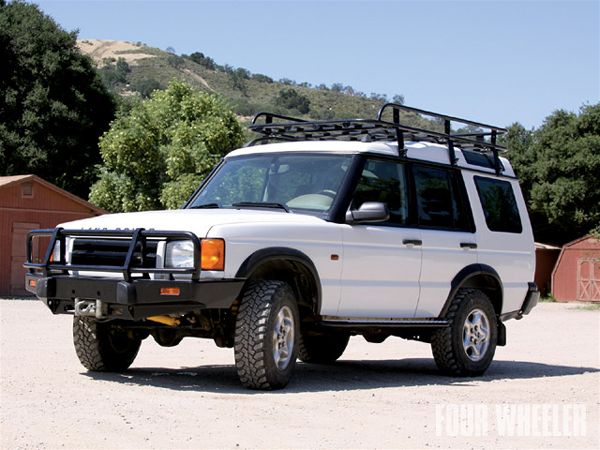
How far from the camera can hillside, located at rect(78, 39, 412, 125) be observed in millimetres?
118062

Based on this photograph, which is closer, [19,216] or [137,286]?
[137,286]

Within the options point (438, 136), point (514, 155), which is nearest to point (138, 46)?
point (514, 155)

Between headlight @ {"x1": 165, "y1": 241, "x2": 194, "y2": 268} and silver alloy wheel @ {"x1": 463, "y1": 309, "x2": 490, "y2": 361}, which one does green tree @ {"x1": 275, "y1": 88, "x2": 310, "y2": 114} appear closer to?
silver alloy wheel @ {"x1": 463, "y1": 309, "x2": 490, "y2": 361}

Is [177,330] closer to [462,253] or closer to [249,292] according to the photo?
[249,292]

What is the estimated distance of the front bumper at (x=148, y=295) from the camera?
336 inches

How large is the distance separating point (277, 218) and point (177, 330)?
4.22 ft

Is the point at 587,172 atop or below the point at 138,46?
below

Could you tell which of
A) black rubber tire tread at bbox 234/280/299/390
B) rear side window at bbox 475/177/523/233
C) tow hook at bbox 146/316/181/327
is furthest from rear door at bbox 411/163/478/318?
tow hook at bbox 146/316/181/327

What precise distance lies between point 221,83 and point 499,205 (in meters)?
124

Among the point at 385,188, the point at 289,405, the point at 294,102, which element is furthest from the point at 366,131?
the point at 294,102

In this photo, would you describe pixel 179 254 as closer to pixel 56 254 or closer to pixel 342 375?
pixel 56 254

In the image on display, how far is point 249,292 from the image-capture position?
9016mm

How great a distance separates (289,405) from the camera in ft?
26.8

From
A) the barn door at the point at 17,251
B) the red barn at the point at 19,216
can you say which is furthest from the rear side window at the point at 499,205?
the barn door at the point at 17,251
